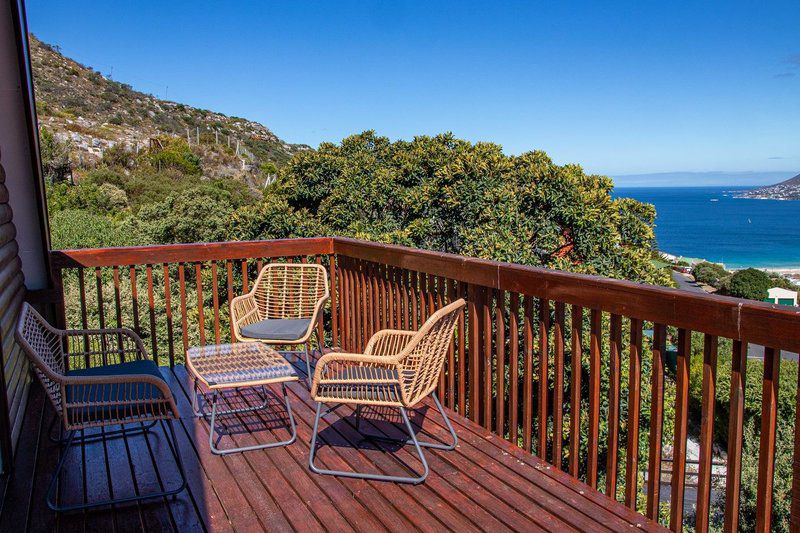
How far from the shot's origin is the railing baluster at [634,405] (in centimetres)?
239

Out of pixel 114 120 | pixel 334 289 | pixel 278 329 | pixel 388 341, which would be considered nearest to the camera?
pixel 388 341

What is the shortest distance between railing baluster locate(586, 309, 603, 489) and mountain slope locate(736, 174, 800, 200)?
151 metres

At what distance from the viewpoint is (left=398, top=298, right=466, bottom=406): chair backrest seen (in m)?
2.65

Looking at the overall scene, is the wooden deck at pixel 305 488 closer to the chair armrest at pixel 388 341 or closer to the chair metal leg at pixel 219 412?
the chair metal leg at pixel 219 412

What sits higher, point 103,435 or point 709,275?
point 103,435

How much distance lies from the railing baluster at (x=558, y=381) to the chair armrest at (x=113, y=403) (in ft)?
5.79

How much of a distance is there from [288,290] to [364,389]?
2035mm

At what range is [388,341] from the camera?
355 cm

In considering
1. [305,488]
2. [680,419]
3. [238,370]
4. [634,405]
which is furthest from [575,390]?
[238,370]

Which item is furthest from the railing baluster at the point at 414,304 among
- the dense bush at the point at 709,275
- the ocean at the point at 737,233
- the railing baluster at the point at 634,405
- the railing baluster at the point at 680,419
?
the ocean at the point at 737,233

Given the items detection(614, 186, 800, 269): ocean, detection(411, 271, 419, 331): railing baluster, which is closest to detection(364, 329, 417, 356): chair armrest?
detection(411, 271, 419, 331): railing baluster

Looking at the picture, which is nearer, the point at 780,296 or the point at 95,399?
the point at 95,399

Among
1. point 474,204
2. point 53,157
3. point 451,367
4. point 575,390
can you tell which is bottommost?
point 451,367

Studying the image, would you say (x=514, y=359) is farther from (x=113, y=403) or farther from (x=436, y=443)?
(x=113, y=403)
